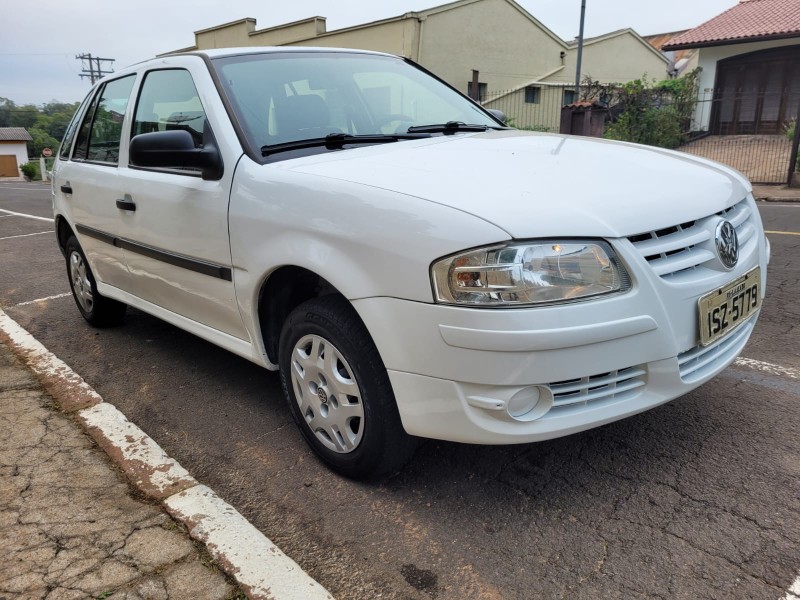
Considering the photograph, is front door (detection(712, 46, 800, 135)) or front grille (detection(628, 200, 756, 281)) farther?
front door (detection(712, 46, 800, 135))

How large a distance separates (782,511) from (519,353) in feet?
3.65

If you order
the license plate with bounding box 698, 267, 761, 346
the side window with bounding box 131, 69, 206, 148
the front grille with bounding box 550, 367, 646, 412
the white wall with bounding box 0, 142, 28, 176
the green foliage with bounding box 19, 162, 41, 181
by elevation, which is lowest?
the green foliage with bounding box 19, 162, 41, 181

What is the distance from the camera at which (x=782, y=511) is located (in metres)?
2.22

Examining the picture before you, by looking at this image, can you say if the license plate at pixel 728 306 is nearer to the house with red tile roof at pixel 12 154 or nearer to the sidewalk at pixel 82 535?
the sidewalk at pixel 82 535

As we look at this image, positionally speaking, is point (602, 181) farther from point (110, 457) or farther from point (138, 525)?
point (110, 457)

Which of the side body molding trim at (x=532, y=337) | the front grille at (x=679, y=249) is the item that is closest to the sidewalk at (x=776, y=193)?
the front grille at (x=679, y=249)

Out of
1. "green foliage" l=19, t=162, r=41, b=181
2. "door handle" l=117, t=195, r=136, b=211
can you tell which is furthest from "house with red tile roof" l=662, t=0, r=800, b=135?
"green foliage" l=19, t=162, r=41, b=181

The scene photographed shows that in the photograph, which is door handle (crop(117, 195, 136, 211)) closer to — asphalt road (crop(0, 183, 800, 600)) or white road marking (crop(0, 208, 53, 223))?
asphalt road (crop(0, 183, 800, 600))

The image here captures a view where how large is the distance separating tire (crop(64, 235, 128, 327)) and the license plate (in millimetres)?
3820

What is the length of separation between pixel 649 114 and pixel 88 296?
52.4ft

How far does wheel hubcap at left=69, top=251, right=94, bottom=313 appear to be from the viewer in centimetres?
462

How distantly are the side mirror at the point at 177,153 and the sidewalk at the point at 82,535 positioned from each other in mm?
1312

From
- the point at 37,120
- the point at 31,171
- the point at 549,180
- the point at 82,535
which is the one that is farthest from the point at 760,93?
the point at 37,120

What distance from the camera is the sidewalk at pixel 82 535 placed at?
6.75 feet
